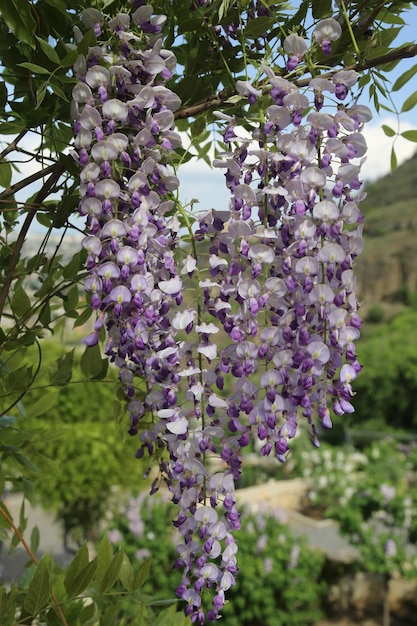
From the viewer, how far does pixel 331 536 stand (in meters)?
8.21

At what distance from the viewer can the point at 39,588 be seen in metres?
0.92

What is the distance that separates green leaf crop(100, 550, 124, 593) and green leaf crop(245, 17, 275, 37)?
0.73m

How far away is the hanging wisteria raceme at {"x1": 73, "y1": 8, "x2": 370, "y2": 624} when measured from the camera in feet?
2.55

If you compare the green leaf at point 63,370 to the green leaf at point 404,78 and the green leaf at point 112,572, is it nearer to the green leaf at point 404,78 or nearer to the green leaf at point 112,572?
the green leaf at point 112,572

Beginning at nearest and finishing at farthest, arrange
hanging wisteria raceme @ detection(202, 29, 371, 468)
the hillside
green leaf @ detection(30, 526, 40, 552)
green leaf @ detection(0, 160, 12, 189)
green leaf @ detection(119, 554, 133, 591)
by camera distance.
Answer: hanging wisteria raceme @ detection(202, 29, 371, 468)
green leaf @ detection(119, 554, 133, 591)
green leaf @ detection(0, 160, 12, 189)
green leaf @ detection(30, 526, 40, 552)
the hillside

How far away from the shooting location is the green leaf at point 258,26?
2.92 ft

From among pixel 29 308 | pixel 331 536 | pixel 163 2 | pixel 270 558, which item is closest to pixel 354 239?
pixel 163 2

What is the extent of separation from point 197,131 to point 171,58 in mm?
148

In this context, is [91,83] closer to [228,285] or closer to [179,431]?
[228,285]

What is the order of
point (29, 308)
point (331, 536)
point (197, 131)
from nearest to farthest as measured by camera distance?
point (197, 131)
point (29, 308)
point (331, 536)

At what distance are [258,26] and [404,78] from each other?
0.24 metres

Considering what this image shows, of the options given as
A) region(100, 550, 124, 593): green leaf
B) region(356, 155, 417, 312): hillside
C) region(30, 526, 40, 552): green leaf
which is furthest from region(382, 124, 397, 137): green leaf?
region(356, 155, 417, 312): hillside

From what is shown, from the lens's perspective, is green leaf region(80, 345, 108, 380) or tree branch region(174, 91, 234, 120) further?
green leaf region(80, 345, 108, 380)

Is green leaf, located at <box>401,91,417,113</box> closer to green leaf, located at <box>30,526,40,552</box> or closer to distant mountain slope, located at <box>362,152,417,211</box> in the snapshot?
green leaf, located at <box>30,526,40,552</box>
